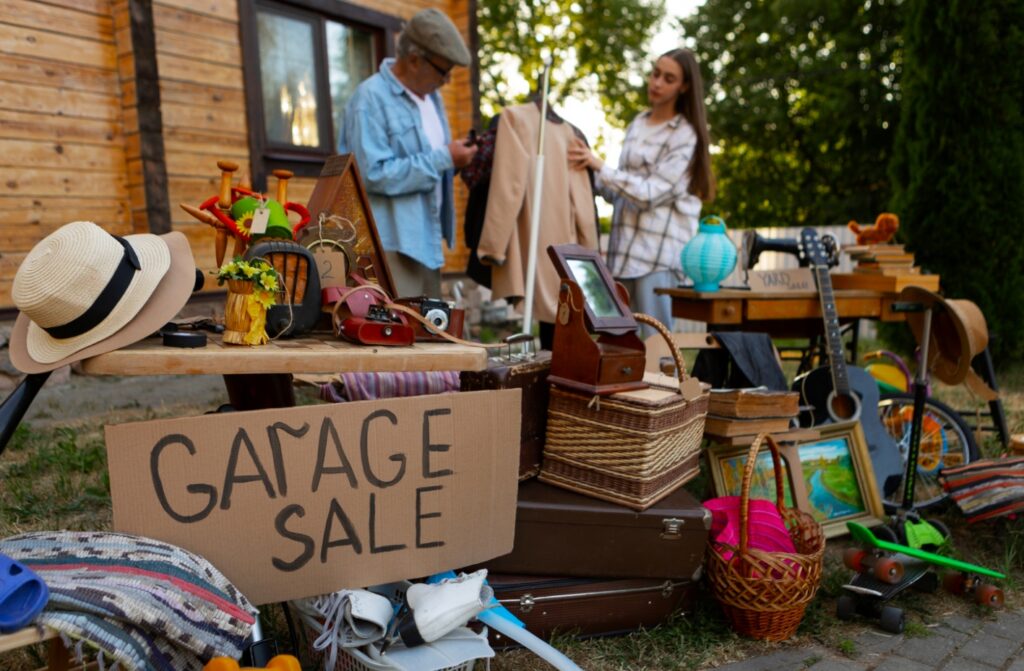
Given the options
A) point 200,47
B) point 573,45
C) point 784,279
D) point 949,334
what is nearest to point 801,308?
point 784,279

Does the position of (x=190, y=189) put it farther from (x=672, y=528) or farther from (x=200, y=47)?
(x=672, y=528)

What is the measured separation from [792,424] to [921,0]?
510cm

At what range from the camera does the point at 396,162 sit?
9.12ft

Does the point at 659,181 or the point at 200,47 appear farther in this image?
the point at 200,47

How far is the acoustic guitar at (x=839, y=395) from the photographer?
120 inches

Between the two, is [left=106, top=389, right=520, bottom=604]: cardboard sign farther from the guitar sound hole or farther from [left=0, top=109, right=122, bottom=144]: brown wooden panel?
[left=0, top=109, right=122, bottom=144]: brown wooden panel

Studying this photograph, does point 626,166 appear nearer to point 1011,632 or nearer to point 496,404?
point 496,404

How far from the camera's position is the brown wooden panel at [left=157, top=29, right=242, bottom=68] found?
4.96 metres

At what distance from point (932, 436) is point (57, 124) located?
206 inches

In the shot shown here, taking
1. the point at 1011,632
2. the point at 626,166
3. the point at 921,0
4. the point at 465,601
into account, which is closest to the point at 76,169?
the point at 626,166

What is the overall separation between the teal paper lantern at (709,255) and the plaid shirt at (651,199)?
0.56 ft

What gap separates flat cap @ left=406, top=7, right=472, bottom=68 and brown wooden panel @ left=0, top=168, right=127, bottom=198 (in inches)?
122

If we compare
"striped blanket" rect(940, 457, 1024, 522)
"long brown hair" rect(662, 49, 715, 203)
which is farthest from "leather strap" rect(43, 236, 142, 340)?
"striped blanket" rect(940, 457, 1024, 522)

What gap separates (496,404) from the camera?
71.0 inches
